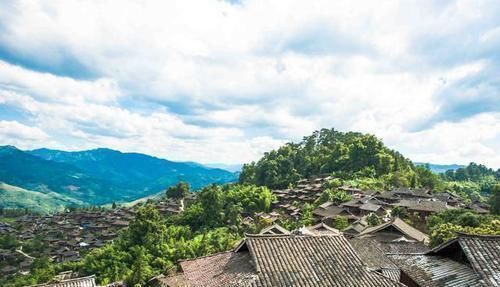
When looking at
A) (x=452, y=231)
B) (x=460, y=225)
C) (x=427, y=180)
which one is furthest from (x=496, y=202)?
(x=427, y=180)

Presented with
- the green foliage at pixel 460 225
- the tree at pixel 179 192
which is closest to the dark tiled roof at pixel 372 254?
the green foliage at pixel 460 225

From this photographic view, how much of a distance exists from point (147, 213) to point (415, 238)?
102 feet

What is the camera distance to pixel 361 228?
40.0 metres

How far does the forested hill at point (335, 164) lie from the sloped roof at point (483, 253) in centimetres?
6292

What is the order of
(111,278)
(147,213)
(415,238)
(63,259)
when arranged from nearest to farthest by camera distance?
(415,238), (111,278), (147,213), (63,259)

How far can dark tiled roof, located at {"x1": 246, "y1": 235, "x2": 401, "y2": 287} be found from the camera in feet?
38.8

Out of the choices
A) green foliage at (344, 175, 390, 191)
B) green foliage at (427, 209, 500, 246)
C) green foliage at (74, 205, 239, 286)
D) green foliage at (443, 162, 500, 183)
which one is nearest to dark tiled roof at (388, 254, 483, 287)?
green foliage at (427, 209, 500, 246)

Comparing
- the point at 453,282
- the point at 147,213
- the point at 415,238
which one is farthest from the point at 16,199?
the point at 453,282

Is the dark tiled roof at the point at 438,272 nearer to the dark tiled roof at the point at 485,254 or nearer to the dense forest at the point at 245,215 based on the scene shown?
the dark tiled roof at the point at 485,254

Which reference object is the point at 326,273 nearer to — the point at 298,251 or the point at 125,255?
the point at 298,251

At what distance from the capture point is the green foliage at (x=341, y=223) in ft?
146

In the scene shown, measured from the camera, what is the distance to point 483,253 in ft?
36.3

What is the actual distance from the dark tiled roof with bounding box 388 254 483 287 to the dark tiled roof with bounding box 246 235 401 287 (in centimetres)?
101

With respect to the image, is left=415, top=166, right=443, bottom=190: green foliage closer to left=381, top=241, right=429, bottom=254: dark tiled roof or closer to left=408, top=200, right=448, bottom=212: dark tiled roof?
left=408, top=200, right=448, bottom=212: dark tiled roof
